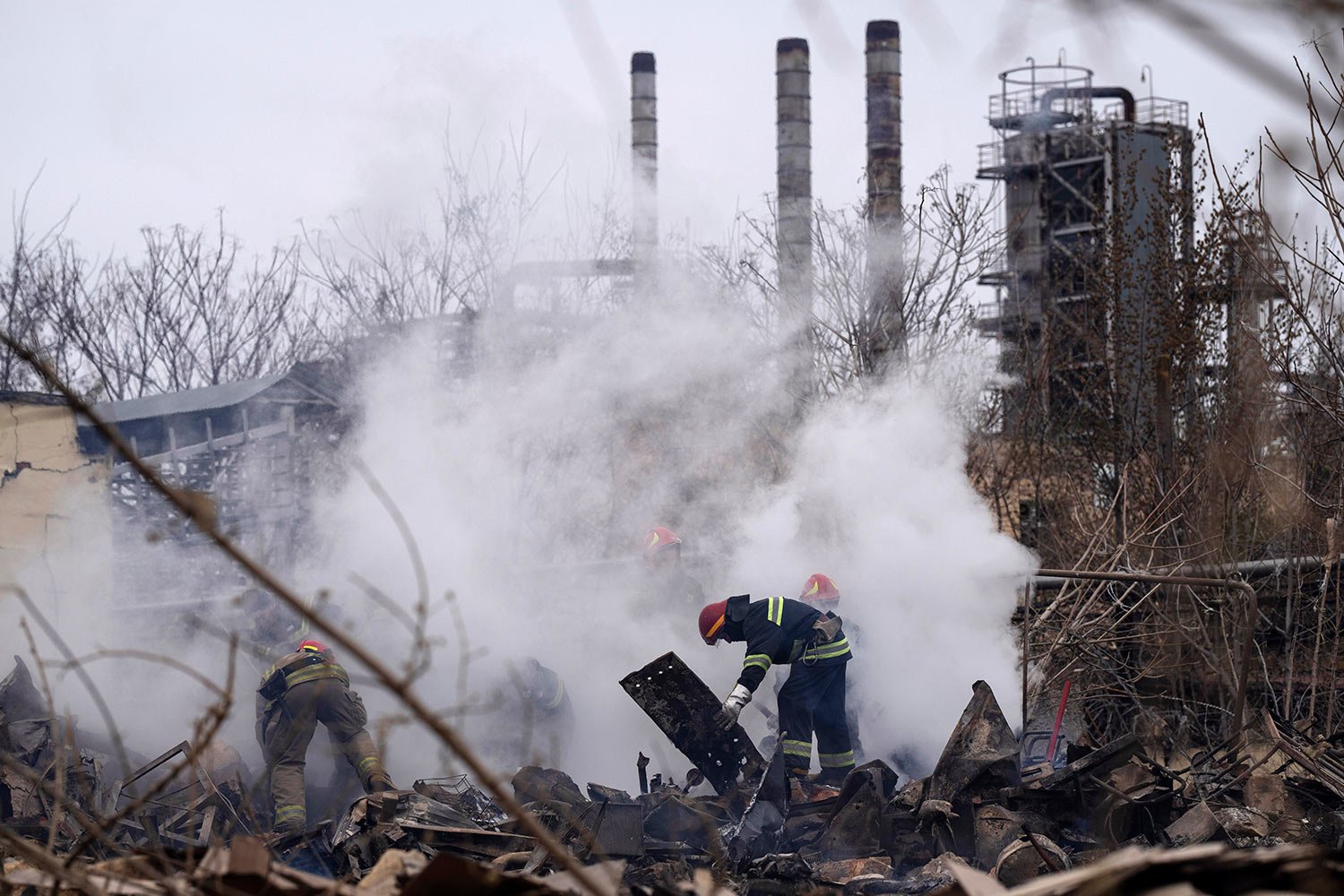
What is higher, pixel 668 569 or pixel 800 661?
pixel 668 569

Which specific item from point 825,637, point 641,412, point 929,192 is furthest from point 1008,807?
point 929,192

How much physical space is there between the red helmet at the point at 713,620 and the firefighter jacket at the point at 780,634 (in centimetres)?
3

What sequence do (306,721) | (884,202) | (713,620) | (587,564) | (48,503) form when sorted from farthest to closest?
(884,202), (587,564), (48,503), (713,620), (306,721)

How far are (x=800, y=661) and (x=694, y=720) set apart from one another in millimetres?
862

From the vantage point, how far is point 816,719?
322 inches

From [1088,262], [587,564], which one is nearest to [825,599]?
[587,564]

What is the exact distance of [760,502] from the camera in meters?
12.1

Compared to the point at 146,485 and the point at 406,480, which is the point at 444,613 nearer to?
the point at 406,480

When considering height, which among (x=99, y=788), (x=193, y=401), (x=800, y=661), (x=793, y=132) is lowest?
(x=99, y=788)

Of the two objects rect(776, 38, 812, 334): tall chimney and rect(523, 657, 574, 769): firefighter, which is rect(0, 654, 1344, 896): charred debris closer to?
rect(523, 657, 574, 769): firefighter

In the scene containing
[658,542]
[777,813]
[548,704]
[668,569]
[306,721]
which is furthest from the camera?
[668,569]

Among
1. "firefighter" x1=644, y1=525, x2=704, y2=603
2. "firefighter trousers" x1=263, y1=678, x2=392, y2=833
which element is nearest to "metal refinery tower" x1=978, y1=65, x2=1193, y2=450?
"firefighter" x1=644, y1=525, x2=704, y2=603

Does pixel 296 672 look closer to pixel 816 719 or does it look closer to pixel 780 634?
pixel 780 634

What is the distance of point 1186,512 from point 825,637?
434cm
